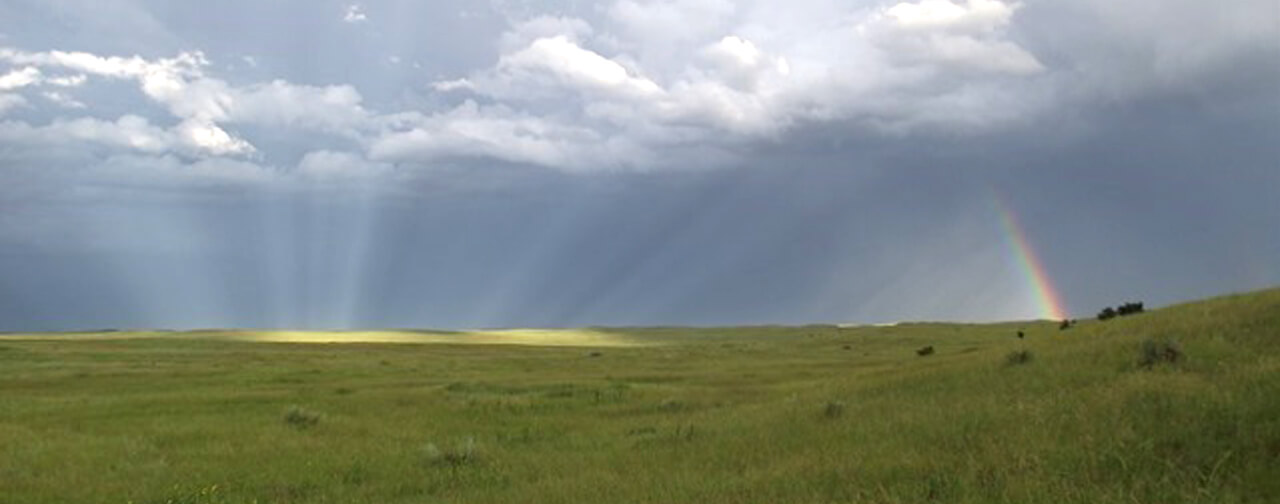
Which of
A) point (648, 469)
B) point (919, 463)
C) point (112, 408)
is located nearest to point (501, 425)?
point (648, 469)

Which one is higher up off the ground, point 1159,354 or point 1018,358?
point 1159,354

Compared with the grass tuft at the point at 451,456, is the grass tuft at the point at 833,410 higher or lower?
higher

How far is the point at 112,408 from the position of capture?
2659cm

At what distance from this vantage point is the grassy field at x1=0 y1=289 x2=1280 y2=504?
28.7 ft

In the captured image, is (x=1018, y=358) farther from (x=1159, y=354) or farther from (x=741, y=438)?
(x=741, y=438)

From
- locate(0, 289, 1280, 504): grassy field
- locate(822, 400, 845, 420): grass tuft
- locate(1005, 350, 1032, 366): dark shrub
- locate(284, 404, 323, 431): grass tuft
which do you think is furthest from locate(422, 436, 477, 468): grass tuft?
locate(1005, 350, 1032, 366): dark shrub

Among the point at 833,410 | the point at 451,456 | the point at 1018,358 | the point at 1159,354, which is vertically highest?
the point at 1159,354

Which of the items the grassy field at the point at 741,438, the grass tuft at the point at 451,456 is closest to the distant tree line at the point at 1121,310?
the grassy field at the point at 741,438

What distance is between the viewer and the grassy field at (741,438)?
873 centimetres

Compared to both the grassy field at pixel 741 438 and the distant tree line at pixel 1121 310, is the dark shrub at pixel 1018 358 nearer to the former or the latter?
the grassy field at pixel 741 438

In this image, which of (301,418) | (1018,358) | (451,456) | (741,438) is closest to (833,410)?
(741,438)

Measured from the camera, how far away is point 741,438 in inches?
603

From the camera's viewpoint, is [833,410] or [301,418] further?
[301,418]

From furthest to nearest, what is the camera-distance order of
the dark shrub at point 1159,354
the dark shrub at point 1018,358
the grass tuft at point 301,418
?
1. the grass tuft at point 301,418
2. the dark shrub at point 1018,358
3. the dark shrub at point 1159,354
